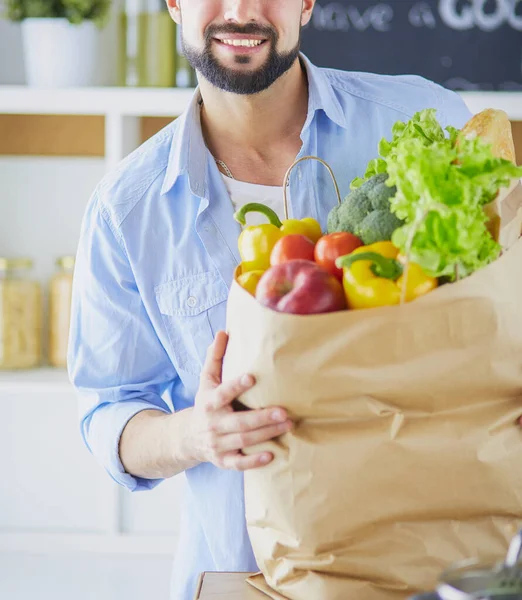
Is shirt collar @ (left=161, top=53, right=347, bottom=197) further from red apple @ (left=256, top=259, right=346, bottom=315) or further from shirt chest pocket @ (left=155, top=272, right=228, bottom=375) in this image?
red apple @ (left=256, top=259, right=346, bottom=315)

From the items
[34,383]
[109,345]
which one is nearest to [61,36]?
[34,383]

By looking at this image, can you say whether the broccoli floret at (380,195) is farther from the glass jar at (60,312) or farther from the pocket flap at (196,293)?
the glass jar at (60,312)

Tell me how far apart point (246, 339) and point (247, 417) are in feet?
0.26

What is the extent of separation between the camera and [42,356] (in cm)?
249

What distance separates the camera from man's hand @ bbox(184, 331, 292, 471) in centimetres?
90

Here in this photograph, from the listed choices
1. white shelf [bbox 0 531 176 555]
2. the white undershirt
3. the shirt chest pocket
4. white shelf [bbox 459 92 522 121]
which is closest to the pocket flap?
the shirt chest pocket

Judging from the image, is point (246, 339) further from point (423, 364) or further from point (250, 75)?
point (250, 75)

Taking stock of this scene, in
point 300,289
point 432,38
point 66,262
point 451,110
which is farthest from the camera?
point 66,262

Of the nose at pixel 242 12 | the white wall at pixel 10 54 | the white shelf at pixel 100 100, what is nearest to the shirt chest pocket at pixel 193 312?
the nose at pixel 242 12

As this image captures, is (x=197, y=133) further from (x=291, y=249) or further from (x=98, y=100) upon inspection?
(x=98, y=100)

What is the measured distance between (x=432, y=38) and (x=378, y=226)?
145 cm

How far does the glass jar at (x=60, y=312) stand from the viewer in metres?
2.37

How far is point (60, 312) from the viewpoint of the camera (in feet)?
7.79

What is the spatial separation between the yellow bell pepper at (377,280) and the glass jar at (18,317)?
161 cm
